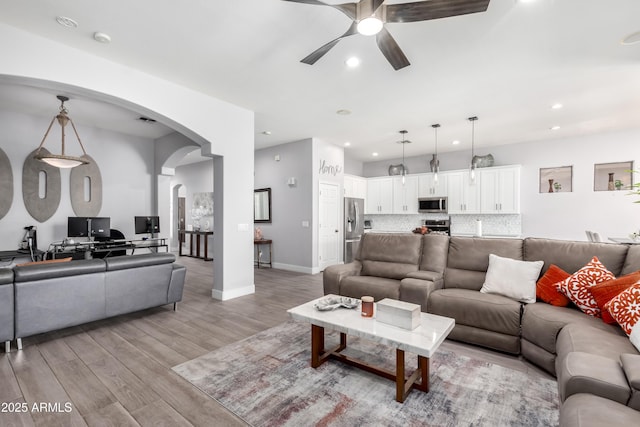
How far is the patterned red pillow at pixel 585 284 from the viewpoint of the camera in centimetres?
230

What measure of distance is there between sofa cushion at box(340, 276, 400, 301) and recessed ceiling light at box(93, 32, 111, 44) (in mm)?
3488

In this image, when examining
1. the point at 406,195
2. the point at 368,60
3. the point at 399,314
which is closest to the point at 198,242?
the point at 406,195

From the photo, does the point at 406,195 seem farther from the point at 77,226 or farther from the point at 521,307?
the point at 77,226

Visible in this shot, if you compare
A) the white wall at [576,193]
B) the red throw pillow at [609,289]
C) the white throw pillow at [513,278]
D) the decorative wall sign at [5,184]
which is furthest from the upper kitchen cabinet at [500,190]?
the decorative wall sign at [5,184]

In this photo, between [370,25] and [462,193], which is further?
[462,193]

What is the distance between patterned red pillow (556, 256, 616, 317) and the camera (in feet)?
7.55

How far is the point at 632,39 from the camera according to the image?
108 inches

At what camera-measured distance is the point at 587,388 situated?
1362mm

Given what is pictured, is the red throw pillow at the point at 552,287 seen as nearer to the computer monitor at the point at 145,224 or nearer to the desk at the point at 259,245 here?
the desk at the point at 259,245

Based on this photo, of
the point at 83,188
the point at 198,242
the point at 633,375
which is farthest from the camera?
the point at 198,242

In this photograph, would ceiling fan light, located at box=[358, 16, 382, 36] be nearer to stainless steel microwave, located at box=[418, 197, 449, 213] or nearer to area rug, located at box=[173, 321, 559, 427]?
area rug, located at box=[173, 321, 559, 427]

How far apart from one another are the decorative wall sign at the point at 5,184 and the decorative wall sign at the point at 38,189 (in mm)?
149

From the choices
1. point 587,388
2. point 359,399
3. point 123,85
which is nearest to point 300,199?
point 123,85

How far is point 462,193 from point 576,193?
212 centimetres
